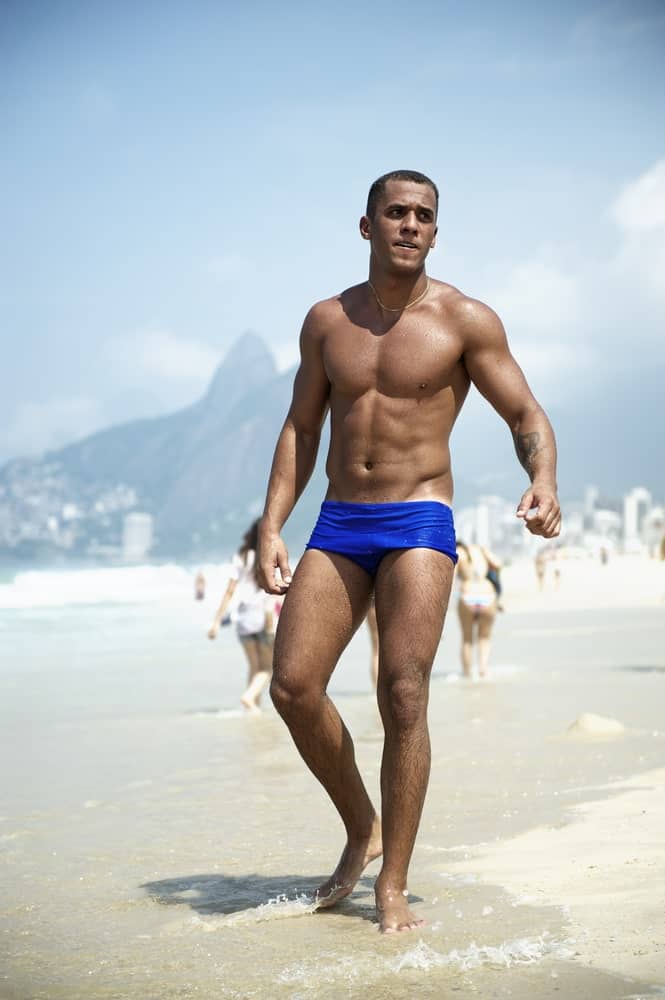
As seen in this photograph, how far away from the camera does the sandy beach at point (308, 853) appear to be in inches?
145

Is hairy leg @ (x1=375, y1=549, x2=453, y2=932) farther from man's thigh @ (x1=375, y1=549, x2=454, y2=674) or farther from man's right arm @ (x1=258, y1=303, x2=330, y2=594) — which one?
man's right arm @ (x1=258, y1=303, x2=330, y2=594)

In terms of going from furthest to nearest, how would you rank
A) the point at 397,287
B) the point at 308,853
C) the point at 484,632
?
the point at 484,632, the point at 308,853, the point at 397,287

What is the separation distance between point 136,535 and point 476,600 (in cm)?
16624

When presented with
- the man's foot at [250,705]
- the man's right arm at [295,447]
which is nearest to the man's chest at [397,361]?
the man's right arm at [295,447]

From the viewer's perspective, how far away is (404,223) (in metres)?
4.50

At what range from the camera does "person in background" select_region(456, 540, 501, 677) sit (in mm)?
13805

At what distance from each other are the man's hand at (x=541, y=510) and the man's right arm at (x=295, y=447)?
2.92 ft

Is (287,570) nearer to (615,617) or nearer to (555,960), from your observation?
(555,960)

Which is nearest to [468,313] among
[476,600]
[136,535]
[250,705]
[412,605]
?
[412,605]

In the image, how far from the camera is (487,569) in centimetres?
1418

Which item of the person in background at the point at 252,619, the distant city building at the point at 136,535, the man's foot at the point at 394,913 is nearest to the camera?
the man's foot at the point at 394,913

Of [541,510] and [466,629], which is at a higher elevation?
[541,510]

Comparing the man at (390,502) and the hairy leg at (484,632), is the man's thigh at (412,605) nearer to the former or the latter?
the man at (390,502)

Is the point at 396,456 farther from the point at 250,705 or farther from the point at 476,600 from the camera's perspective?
the point at 476,600
